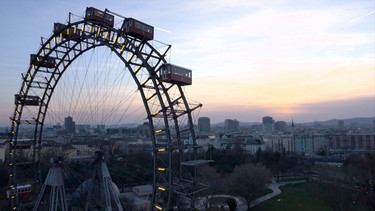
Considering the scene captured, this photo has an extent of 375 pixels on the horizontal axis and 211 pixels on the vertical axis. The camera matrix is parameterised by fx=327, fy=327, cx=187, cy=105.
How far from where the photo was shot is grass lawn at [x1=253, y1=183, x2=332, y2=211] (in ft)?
125

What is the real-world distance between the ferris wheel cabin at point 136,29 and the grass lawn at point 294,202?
2690 centimetres

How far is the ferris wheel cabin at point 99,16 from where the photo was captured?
1942 cm

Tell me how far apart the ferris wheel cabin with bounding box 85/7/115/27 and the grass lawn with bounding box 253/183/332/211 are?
27892 millimetres

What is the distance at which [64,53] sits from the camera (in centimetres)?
2425

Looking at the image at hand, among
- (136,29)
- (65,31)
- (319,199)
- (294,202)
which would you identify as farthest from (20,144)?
(319,199)

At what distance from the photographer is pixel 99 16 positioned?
1953 cm

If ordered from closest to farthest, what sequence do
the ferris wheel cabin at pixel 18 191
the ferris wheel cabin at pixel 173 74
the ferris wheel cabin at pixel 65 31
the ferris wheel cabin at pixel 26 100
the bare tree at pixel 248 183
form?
1. the ferris wheel cabin at pixel 173 74
2. the ferris wheel cabin at pixel 65 31
3. the ferris wheel cabin at pixel 18 191
4. the ferris wheel cabin at pixel 26 100
5. the bare tree at pixel 248 183

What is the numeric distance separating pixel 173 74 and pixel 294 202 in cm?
3014

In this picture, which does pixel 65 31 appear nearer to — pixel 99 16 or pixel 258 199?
pixel 99 16

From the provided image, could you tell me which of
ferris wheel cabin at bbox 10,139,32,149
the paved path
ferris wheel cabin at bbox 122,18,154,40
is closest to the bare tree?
the paved path

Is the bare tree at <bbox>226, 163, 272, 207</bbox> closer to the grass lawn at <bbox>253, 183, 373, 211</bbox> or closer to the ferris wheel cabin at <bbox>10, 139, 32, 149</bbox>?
the grass lawn at <bbox>253, 183, 373, 211</bbox>

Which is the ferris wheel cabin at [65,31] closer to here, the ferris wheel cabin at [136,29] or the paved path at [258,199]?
the ferris wheel cabin at [136,29]

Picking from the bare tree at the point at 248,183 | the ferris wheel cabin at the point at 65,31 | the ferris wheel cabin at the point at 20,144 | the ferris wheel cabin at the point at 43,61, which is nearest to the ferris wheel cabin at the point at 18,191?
the ferris wheel cabin at the point at 20,144

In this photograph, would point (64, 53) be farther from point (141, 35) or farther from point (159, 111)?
point (159, 111)
